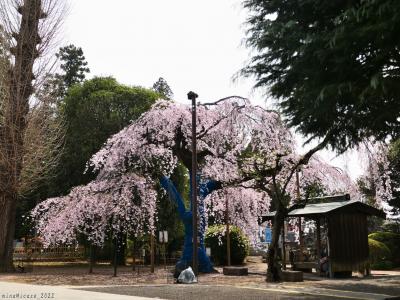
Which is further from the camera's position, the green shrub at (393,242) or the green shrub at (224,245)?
the green shrub at (224,245)

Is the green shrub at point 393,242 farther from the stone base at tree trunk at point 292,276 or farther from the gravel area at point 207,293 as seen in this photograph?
the gravel area at point 207,293

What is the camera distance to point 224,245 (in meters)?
29.0

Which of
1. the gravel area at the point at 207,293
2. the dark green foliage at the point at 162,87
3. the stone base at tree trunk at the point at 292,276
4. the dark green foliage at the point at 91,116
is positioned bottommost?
the gravel area at the point at 207,293

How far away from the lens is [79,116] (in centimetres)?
3419

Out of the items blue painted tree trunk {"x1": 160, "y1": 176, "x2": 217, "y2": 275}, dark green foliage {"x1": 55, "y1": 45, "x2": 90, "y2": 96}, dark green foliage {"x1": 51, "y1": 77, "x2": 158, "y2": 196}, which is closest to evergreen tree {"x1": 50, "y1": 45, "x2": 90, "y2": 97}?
dark green foliage {"x1": 55, "y1": 45, "x2": 90, "y2": 96}

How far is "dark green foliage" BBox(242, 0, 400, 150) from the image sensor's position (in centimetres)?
830

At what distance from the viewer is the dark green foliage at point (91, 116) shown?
108 ft

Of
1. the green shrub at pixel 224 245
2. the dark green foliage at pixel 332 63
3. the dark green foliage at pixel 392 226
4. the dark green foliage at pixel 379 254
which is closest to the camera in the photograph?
the dark green foliage at pixel 332 63

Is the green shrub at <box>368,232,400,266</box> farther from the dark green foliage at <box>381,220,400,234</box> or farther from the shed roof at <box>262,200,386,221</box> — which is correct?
the shed roof at <box>262,200,386,221</box>

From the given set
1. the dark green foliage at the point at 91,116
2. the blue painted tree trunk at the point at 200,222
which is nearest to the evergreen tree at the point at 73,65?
the dark green foliage at the point at 91,116

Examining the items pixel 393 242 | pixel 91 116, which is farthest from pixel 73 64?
pixel 393 242

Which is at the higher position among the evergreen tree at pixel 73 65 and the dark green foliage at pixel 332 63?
the evergreen tree at pixel 73 65

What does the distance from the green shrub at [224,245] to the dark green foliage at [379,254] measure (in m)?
7.48

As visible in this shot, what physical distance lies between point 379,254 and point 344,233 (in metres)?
6.85
